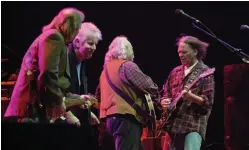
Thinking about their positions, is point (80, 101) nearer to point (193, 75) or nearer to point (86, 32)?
point (86, 32)

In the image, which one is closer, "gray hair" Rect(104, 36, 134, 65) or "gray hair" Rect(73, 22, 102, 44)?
"gray hair" Rect(73, 22, 102, 44)

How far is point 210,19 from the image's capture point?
6664 mm

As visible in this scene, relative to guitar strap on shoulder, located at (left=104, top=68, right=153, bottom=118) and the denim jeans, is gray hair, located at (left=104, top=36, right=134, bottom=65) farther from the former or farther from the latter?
the denim jeans

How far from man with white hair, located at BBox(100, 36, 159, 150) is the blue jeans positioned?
35 centimetres

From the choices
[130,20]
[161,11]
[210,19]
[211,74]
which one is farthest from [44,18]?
[211,74]

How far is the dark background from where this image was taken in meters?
6.05

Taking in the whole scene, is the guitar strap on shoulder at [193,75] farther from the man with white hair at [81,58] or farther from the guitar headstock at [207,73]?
the man with white hair at [81,58]

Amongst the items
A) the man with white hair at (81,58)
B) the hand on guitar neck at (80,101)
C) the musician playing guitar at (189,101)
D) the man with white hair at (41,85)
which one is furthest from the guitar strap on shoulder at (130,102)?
the man with white hair at (41,85)

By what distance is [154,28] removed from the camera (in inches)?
269

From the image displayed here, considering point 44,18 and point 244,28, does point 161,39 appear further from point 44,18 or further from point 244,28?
point 244,28

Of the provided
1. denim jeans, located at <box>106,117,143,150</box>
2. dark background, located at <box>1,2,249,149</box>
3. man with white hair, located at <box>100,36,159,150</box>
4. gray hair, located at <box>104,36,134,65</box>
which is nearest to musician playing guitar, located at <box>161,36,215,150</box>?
man with white hair, located at <box>100,36,159,150</box>

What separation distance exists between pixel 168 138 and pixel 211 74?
731 millimetres

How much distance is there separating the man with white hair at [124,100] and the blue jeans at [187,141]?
35 cm

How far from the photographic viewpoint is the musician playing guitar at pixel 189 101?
3.95m
